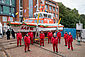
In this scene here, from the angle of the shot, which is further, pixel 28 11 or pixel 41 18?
pixel 28 11

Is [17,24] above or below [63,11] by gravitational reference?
below

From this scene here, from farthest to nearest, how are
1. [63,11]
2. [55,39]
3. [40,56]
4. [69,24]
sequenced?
[63,11] → [69,24] → [55,39] → [40,56]

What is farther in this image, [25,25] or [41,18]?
[41,18]

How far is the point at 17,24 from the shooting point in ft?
26.4

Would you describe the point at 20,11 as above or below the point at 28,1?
below

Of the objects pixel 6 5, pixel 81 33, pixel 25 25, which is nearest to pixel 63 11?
pixel 6 5

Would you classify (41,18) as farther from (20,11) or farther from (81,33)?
(20,11)

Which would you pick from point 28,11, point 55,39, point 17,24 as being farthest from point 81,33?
point 28,11

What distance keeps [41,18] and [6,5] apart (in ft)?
66.3

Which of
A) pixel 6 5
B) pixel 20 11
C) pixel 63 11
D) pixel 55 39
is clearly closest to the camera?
pixel 55 39

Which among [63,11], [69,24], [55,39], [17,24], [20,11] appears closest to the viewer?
[55,39]

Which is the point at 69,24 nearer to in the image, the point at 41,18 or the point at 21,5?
the point at 21,5

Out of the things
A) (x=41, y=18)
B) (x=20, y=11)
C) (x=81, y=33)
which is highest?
(x=20, y=11)

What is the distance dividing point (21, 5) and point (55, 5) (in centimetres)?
1510
